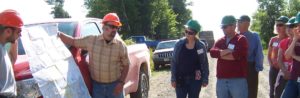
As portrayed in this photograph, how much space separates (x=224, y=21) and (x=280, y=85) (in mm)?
1492

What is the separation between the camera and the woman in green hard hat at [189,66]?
7113 millimetres

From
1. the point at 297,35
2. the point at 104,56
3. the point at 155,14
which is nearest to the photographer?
the point at 297,35

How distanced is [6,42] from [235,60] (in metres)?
3.16

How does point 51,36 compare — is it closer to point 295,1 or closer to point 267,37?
point 267,37

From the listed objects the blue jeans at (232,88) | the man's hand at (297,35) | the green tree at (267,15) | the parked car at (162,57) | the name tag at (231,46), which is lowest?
the green tree at (267,15)

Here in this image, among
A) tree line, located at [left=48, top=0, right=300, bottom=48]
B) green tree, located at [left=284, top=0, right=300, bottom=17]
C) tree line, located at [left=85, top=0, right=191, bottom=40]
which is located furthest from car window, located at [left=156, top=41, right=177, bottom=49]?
green tree, located at [left=284, top=0, right=300, bottom=17]

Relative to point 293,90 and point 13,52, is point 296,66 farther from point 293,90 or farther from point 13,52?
point 13,52

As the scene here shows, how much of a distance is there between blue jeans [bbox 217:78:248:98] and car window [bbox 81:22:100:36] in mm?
2101

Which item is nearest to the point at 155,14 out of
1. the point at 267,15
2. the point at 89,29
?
the point at 267,15

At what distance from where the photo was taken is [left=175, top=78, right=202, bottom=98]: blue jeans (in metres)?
7.21

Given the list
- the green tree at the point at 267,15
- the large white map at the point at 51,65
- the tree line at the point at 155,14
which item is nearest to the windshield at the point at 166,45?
the large white map at the point at 51,65

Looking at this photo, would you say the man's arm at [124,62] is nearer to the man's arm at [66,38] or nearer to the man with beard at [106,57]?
the man with beard at [106,57]

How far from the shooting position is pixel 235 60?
662 cm

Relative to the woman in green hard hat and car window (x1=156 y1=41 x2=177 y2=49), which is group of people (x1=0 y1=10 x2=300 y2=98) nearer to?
the woman in green hard hat
